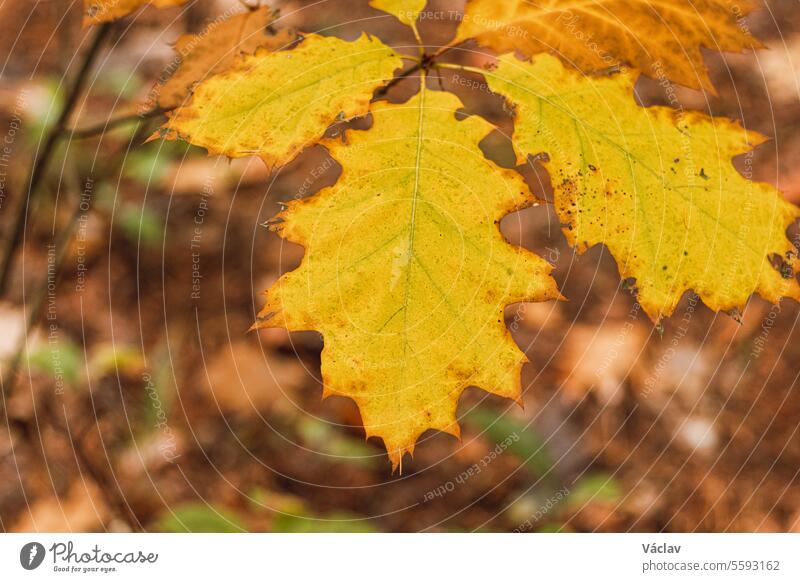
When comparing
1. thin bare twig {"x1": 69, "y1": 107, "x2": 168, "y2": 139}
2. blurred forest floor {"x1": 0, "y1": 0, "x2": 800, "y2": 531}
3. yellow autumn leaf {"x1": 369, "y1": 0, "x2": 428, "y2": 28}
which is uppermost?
yellow autumn leaf {"x1": 369, "y1": 0, "x2": 428, "y2": 28}

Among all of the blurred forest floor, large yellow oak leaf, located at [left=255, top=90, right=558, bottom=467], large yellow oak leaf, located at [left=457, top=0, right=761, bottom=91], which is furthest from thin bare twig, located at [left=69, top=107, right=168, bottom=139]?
large yellow oak leaf, located at [left=457, top=0, right=761, bottom=91]

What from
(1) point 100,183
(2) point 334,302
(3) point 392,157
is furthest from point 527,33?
(1) point 100,183

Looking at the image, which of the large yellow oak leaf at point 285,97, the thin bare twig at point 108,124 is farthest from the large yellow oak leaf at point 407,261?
the thin bare twig at point 108,124

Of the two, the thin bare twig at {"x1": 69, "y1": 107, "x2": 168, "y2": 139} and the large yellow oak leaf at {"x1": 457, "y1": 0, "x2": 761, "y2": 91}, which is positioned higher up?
the large yellow oak leaf at {"x1": 457, "y1": 0, "x2": 761, "y2": 91}
